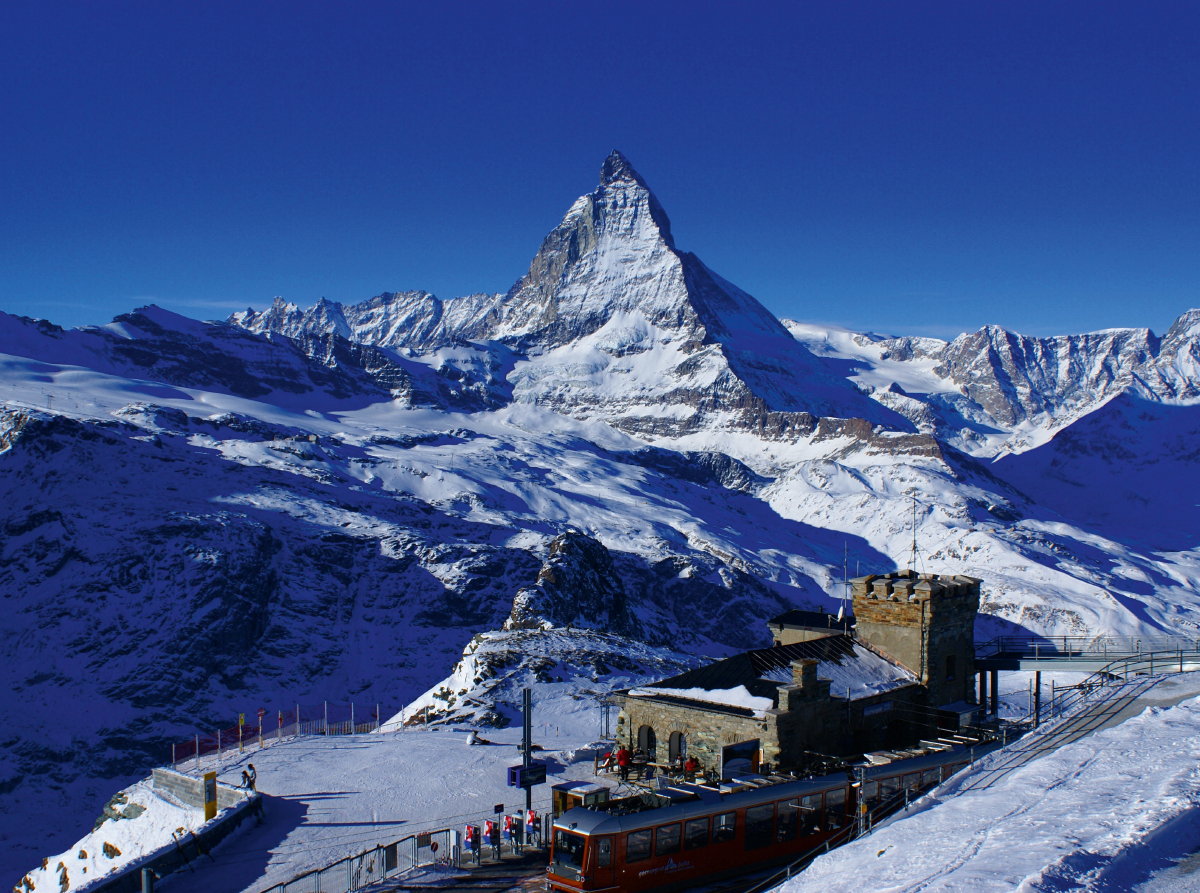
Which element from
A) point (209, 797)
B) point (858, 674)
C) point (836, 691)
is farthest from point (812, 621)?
point (209, 797)

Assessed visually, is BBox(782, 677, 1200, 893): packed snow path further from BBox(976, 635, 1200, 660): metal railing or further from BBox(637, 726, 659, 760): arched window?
BBox(976, 635, 1200, 660): metal railing

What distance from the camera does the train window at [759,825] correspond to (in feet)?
73.3

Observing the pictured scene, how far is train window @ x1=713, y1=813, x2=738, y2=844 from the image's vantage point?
2184 centimetres

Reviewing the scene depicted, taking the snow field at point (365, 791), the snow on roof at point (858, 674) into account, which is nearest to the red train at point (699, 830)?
the snow on roof at point (858, 674)

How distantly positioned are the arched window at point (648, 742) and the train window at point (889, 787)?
26.2 feet

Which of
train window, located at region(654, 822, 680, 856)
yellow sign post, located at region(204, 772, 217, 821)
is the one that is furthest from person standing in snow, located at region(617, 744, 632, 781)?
yellow sign post, located at region(204, 772, 217, 821)

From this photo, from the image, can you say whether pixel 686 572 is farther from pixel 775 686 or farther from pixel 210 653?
pixel 775 686

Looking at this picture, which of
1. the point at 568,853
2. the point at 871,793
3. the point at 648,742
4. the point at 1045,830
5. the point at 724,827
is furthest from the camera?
the point at 648,742

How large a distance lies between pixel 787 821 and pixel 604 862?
5.56m

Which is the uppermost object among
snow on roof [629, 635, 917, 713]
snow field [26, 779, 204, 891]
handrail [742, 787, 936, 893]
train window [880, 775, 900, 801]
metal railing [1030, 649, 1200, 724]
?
snow on roof [629, 635, 917, 713]

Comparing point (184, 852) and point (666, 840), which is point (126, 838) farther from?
point (666, 840)

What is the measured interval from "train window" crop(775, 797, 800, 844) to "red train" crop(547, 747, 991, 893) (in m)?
0.03

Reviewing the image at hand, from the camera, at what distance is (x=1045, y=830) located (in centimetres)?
1869

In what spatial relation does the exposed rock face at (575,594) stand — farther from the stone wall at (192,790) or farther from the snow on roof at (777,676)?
the snow on roof at (777,676)
